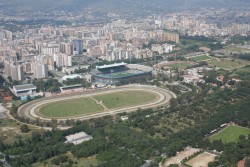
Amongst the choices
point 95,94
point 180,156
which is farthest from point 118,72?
point 180,156

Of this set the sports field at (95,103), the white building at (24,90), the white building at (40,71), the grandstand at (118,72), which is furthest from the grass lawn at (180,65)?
the white building at (24,90)

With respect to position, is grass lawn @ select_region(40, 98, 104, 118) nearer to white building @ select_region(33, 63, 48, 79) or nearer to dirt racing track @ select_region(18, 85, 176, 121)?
dirt racing track @ select_region(18, 85, 176, 121)

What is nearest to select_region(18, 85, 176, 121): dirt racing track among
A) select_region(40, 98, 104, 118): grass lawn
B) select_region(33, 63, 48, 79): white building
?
select_region(40, 98, 104, 118): grass lawn

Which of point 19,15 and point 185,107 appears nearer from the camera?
point 185,107

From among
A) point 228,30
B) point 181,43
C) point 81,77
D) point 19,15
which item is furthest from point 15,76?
point 19,15

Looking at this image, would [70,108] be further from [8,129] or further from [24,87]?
[24,87]

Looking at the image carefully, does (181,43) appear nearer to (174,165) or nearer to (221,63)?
(221,63)

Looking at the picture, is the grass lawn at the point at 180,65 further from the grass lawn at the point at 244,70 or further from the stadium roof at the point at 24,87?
the stadium roof at the point at 24,87
